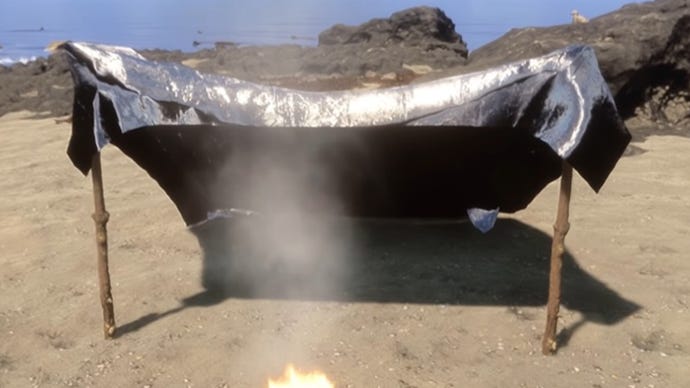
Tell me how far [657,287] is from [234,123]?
190 inches

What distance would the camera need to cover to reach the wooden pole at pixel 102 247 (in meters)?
5.61

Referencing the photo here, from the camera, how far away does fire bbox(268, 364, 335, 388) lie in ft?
16.4

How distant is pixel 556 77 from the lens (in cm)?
500

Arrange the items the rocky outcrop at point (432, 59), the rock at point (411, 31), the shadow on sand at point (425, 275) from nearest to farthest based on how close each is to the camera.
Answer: the shadow on sand at point (425, 275) → the rocky outcrop at point (432, 59) → the rock at point (411, 31)

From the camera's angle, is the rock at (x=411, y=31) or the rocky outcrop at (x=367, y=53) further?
the rock at (x=411, y=31)

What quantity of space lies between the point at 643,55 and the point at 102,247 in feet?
39.1

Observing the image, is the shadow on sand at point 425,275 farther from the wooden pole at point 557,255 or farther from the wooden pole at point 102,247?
the wooden pole at point 557,255

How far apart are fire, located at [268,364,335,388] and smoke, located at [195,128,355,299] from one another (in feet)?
4.59

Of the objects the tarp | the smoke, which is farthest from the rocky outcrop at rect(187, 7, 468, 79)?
the tarp

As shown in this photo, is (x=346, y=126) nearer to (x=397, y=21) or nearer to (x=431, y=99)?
(x=431, y=99)

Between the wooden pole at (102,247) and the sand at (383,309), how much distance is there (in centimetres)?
20

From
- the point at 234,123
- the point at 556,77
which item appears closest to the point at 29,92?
the point at 234,123

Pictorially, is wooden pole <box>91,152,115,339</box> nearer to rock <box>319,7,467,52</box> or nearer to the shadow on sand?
the shadow on sand

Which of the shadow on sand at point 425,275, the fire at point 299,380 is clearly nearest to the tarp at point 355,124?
the shadow on sand at point 425,275
